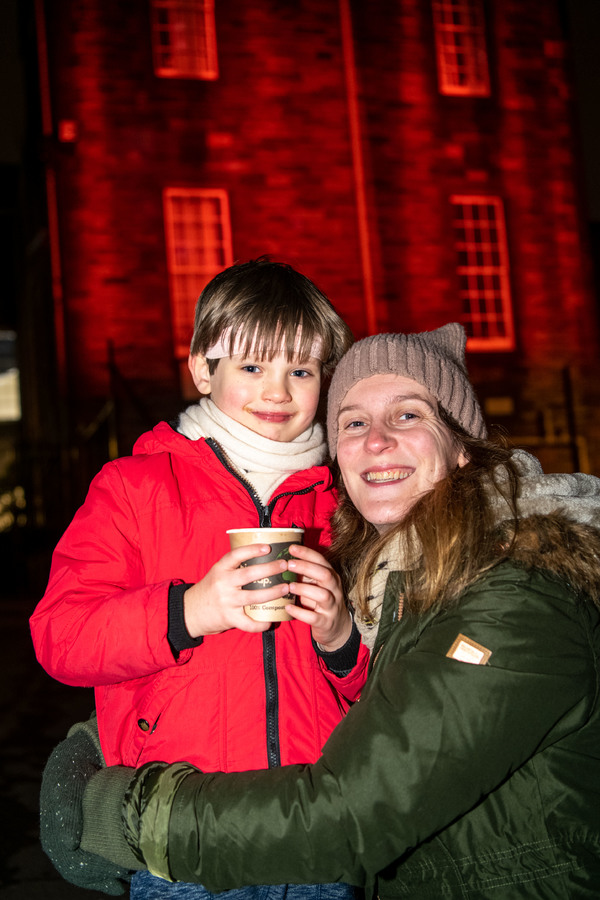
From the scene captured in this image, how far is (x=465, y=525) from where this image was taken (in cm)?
193

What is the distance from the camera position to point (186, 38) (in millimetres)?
13742

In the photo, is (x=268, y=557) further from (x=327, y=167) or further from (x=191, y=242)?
(x=327, y=167)

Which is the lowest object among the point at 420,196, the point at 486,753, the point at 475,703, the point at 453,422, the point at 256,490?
the point at 486,753

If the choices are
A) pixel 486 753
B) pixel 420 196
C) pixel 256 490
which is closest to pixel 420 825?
pixel 486 753

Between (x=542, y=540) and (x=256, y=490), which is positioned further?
(x=256, y=490)

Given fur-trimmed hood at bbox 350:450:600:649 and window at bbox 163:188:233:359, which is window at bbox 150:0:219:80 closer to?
window at bbox 163:188:233:359

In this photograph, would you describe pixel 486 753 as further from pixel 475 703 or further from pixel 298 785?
pixel 298 785

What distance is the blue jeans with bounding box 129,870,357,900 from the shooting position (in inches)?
84.3

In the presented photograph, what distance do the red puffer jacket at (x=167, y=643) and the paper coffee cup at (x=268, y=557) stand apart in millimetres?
252

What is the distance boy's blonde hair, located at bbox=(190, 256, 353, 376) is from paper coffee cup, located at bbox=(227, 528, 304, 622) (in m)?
0.82

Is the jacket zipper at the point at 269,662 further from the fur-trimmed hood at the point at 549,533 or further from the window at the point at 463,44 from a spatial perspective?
the window at the point at 463,44

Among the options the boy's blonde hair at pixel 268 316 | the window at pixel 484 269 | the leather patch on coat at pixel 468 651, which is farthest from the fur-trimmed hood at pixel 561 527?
the window at pixel 484 269

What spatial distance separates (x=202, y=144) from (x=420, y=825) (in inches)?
535

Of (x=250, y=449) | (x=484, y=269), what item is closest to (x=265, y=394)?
(x=250, y=449)
